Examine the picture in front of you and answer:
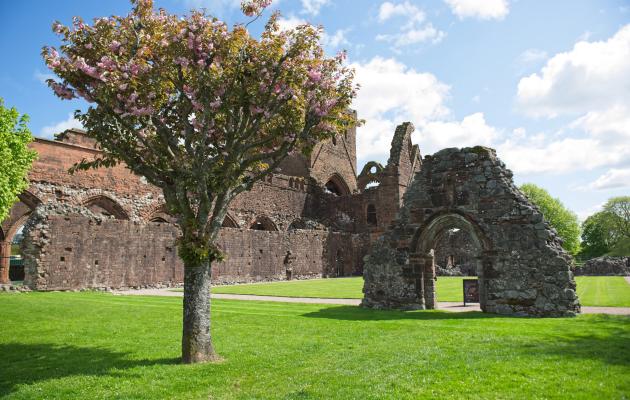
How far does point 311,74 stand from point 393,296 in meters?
6.44

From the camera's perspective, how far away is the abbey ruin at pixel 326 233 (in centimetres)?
1000

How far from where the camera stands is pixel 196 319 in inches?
241

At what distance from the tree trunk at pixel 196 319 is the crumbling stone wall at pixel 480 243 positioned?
237 inches

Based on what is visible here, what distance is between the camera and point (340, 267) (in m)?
32.1

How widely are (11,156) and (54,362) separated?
1422 centimetres

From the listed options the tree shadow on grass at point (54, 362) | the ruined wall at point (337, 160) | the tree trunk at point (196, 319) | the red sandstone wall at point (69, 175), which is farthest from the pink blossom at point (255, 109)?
the ruined wall at point (337, 160)

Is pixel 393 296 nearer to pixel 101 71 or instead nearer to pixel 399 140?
pixel 101 71

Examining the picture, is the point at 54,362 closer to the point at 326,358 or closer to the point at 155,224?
the point at 326,358

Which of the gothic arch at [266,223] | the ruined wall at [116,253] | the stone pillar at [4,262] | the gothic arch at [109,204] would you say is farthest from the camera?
the gothic arch at [266,223]

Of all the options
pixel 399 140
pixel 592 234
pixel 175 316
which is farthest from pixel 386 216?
pixel 592 234

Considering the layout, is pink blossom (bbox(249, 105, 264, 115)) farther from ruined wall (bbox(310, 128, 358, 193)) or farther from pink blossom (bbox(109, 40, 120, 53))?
ruined wall (bbox(310, 128, 358, 193))

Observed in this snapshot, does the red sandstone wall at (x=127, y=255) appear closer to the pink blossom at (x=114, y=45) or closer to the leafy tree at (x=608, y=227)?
the pink blossom at (x=114, y=45)

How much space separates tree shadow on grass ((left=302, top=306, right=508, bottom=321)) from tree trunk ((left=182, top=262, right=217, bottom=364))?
4.02 m

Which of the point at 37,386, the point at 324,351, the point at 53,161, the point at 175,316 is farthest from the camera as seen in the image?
the point at 53,161
